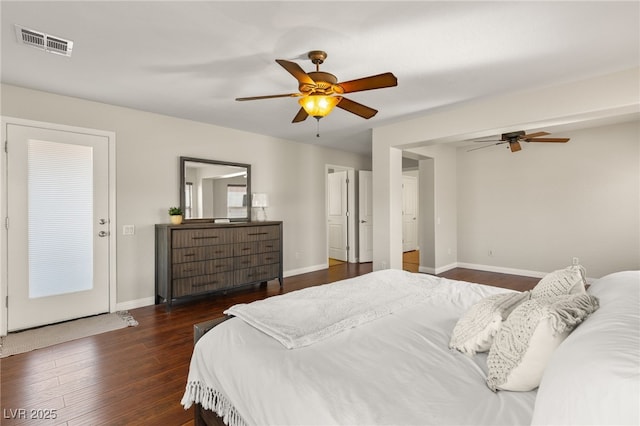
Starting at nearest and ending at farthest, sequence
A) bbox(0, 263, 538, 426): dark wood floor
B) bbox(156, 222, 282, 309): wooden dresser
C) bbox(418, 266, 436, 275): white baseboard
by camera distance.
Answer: bbox(0, 263, 538, 426): dark wood floor, bbox(156, 222, 282, 309): wooden dresser, bbox(418, 266, 436, 275): white baseboard

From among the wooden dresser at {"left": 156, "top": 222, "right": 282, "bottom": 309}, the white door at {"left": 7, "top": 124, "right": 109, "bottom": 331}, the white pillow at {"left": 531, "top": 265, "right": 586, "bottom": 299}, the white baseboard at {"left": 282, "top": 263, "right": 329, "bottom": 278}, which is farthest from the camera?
the white baseboard at {"left": 282, "top": 263, "right": 329, "bottom": 278}

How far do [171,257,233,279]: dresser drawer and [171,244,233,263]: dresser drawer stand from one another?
5 centimetres

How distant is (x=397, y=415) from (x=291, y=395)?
14.9 inches

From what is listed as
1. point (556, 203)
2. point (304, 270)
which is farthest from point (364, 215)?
point (556, 203)

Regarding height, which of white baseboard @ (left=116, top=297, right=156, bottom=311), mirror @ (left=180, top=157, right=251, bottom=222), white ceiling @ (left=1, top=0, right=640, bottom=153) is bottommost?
white baseboard @ (left=116, top=297, right=156, bottom=311)

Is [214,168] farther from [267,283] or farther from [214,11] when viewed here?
[214,11]

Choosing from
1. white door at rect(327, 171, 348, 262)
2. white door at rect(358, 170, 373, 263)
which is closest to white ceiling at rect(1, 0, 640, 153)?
white door at rect(358, 170, 373, 263)

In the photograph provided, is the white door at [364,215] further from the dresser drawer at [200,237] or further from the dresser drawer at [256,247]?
the dresser drawer at [200,237]

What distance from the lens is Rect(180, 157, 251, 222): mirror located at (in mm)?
4328

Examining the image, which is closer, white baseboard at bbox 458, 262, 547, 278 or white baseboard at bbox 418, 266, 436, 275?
white baseboard at bbox 458, 262, 547, 278

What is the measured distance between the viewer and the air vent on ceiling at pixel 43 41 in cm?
217

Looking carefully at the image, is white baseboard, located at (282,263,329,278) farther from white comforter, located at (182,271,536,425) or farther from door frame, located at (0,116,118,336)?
white comforter, located at (182,271,536,425)

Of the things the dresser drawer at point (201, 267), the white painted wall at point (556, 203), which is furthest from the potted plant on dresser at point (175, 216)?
the white painted wall at point (556, 203)

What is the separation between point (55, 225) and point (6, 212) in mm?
399
